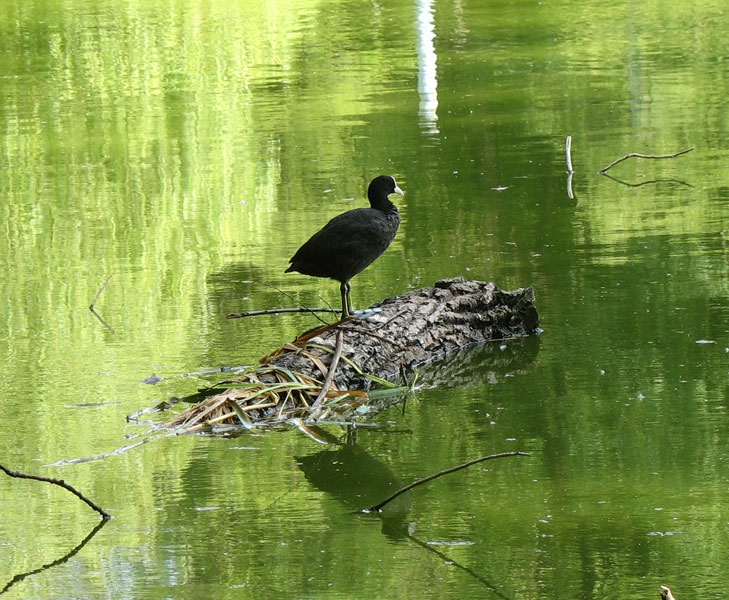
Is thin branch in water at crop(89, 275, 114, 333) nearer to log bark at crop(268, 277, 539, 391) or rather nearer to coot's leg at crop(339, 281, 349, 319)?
coot's leg at crop(339, 281, 349, 319)

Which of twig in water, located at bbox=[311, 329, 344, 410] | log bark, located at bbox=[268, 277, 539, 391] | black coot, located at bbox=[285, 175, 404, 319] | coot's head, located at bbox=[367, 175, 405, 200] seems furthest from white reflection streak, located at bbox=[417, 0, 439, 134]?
twig in water, located at bbox=[311, 329, 344, 410]

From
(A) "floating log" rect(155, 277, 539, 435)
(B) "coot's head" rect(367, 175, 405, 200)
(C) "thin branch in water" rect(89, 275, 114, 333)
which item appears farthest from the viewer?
(C) "thin branch in water" rect(89, 275, 114, 333)

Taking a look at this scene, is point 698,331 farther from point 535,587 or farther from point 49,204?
point 49,204

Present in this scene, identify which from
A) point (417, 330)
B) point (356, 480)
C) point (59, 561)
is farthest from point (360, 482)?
point (417, 330)

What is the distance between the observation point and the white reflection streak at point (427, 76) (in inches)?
619

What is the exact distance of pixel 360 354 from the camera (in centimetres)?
736

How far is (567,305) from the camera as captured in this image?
28.0ft

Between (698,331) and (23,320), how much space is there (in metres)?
4.39

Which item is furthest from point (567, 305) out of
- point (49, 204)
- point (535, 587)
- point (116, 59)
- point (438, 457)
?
point (116, 59)

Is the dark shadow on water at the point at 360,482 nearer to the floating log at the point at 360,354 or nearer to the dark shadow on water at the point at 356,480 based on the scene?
the dark shadow on water at the point at 356,480

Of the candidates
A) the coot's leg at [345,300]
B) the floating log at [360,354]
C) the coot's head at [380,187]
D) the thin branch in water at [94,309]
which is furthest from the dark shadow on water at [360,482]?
the thin branch in water at [94,309]

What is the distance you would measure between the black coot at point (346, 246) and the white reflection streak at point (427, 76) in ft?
23.7

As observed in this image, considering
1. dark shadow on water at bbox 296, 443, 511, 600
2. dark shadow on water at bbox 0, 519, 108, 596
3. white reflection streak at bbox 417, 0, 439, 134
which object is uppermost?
A: white reflection streak at bbox 417, 0, 439, 134

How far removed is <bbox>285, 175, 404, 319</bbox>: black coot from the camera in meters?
7.73
